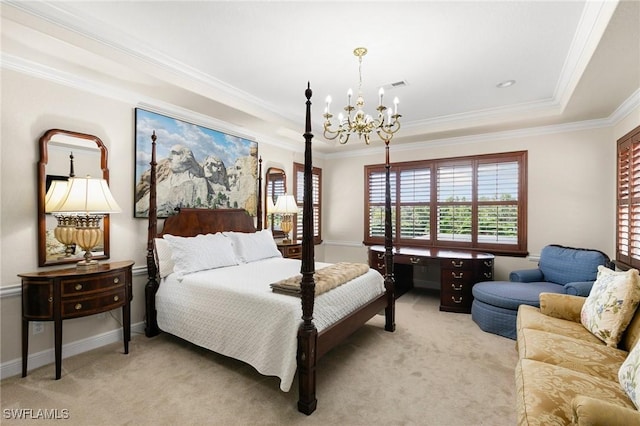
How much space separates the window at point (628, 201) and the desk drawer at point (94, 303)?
5.06 meters

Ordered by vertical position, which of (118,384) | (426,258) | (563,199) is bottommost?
(118,384)

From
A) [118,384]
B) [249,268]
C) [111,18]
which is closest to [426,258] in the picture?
[249,268]

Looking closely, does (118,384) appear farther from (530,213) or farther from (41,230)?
(530,213)

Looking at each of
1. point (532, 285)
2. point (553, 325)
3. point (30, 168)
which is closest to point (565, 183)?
point (532, 285)

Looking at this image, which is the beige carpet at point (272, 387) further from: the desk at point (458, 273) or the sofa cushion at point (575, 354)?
the desk at point (458, 273)

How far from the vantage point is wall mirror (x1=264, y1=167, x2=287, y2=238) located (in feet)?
16.6

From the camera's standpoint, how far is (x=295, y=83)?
136 inches

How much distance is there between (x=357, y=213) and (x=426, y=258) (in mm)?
1960

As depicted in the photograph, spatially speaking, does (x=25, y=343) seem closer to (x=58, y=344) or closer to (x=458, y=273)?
(x=58, y=344)

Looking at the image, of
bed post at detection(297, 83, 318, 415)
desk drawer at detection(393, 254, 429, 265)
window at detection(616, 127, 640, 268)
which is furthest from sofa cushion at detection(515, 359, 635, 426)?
desk drawer at detection(393, 254, 429, 265)

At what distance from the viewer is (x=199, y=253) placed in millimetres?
3330

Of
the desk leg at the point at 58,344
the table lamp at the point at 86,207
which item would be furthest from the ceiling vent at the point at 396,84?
the desk leg at the point at 58,344

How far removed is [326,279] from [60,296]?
215 cm

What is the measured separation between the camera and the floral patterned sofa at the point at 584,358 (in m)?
1.34
